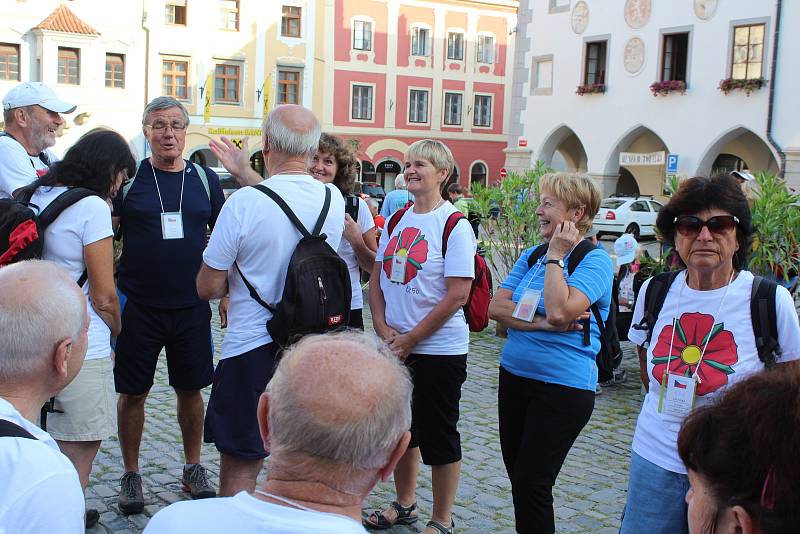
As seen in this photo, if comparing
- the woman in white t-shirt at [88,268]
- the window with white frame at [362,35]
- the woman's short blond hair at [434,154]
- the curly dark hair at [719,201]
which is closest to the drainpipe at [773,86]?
the window with white frame at [362,35]

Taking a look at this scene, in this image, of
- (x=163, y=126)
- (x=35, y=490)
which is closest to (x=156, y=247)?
(x=163, y=126)

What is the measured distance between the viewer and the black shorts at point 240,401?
3.43 m

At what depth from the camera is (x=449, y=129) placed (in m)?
45.3

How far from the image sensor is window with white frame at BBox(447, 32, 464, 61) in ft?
148

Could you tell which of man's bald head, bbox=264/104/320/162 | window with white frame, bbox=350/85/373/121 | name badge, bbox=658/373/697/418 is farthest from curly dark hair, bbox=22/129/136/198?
window with white frame, bbox=350/85/373/121

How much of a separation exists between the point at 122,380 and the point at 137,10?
35.9m

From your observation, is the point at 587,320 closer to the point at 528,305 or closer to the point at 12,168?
the point at 528,305

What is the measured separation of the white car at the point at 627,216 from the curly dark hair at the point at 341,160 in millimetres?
24192

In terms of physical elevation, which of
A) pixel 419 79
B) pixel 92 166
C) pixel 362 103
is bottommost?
pixel 92 166

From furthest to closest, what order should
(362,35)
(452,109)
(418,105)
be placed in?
(452,109) → (418,105) → (362,35)

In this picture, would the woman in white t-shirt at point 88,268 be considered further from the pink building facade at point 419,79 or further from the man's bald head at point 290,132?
the pink building facade at point 419,79

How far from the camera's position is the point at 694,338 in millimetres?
2988

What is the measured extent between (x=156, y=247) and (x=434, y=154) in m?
1.39

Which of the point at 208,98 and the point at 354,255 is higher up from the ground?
the point at 208,98
